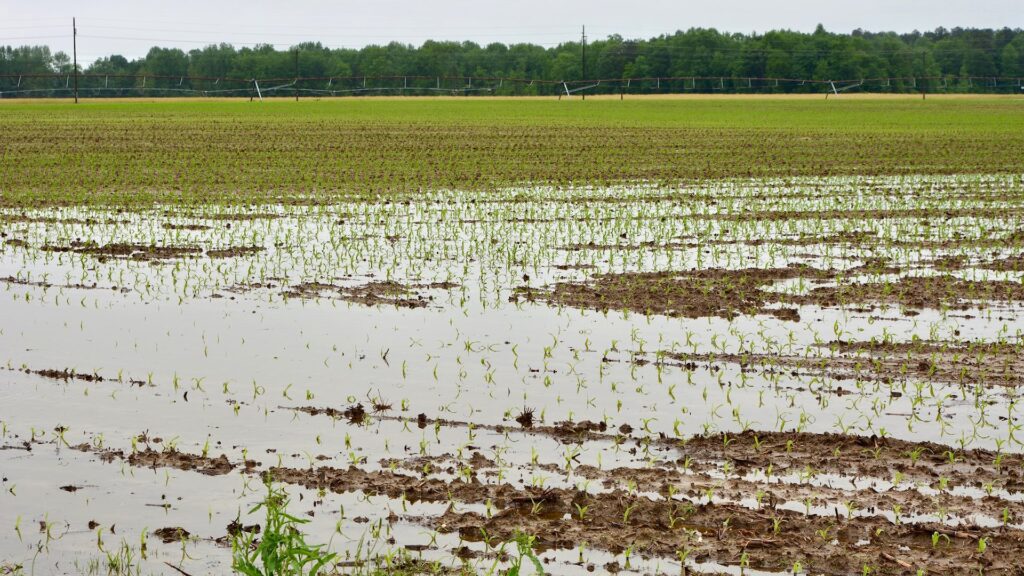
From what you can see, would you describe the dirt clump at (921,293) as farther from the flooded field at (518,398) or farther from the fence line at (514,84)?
the fence line at (514,84)

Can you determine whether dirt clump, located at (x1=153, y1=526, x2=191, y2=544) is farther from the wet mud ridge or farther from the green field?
the green field

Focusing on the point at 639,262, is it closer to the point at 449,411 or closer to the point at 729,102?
the point at 449,411

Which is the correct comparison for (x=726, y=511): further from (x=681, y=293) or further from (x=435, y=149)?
(x=435, y=149)

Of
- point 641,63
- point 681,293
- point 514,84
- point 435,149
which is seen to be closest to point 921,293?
point 681,293

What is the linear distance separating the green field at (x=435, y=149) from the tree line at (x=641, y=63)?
1976 inches

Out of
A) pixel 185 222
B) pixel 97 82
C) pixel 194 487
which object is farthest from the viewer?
pixel 97 82

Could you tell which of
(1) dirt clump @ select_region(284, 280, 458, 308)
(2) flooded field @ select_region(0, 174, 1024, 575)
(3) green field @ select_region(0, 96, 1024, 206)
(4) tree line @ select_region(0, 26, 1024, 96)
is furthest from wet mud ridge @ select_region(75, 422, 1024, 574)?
(4) tree line @ select_region(0, 26, 1024, 96)

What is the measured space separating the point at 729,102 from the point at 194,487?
70944mm

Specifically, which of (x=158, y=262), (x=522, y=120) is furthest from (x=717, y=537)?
(x=522, y=120)

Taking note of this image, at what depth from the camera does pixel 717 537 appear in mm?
6121

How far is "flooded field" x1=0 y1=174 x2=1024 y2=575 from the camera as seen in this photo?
6.18 meters

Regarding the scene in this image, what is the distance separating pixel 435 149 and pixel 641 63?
284 feet

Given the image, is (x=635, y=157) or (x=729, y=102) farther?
(x=729, y=102)

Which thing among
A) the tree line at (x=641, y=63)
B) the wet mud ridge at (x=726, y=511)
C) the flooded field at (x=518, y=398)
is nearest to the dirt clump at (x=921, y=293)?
the flooded field at (x=518, y=398)
